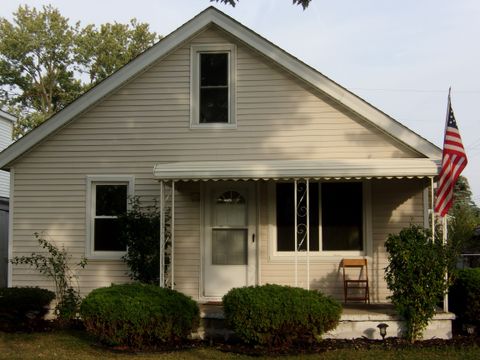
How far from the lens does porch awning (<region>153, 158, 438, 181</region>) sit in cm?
906

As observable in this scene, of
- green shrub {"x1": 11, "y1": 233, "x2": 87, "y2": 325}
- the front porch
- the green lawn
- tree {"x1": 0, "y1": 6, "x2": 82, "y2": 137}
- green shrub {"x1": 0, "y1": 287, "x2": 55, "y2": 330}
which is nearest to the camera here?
the green lawn

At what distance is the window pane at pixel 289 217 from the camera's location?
10.8 m

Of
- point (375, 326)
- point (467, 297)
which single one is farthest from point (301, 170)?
point (467, 297)

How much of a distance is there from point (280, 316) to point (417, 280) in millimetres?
2141

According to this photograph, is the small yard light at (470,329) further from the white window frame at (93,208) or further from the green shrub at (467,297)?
the white window frame at (93,208)

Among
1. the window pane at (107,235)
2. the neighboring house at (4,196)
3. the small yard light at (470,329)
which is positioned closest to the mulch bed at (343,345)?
the small yard light at (470,329)

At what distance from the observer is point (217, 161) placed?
10.8 metres

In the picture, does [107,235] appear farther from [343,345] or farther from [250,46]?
[343,345]

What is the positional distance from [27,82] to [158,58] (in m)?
29.4

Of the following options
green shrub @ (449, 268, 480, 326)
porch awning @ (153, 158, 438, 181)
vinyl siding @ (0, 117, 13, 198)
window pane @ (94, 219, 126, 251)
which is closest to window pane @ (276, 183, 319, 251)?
porch awning @ (153, 158, 438, 181)

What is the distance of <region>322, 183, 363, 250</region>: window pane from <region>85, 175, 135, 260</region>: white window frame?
147 inches

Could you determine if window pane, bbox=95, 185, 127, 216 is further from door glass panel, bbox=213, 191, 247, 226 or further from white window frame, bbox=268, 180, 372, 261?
white window frame, bbox=268, 180, 372, 261

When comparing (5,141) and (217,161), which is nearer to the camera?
(217,161)

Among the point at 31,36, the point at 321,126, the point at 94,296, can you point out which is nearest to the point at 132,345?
the point at 94,296
